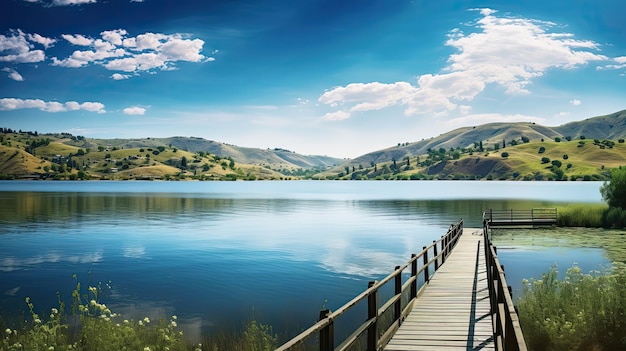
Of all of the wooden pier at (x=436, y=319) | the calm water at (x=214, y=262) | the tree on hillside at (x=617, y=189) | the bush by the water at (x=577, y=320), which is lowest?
the calm water at (x=214, y=262)

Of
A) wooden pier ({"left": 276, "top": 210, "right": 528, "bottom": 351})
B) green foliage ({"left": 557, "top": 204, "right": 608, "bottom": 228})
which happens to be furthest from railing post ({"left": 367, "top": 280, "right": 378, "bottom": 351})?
green foliage ({"left": 557, "top": 204, "right": 608, "bottom": 228})

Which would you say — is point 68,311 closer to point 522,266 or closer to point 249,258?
point 249,258

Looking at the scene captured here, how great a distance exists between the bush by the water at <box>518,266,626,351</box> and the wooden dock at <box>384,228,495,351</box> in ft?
5.53

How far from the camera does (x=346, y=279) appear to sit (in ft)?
107

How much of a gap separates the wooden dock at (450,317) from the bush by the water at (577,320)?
1686 mm

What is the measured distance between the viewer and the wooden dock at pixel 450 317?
12.9 m

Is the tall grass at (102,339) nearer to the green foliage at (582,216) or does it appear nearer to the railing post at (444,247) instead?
the railing post at (444,247)

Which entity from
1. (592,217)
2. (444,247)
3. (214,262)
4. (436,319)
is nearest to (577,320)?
(436,319)

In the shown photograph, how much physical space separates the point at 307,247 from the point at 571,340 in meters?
33.7

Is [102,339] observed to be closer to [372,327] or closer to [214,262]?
[372,327]

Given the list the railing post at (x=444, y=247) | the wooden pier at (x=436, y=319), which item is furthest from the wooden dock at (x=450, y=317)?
the railing post at (x=444, y=247)

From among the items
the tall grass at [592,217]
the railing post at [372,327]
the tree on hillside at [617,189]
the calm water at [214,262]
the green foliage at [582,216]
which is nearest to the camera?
the railing post at [372,327]

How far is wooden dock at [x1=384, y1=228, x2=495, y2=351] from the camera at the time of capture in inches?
509

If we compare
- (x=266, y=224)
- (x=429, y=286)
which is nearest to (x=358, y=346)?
(x=429, y=286)
